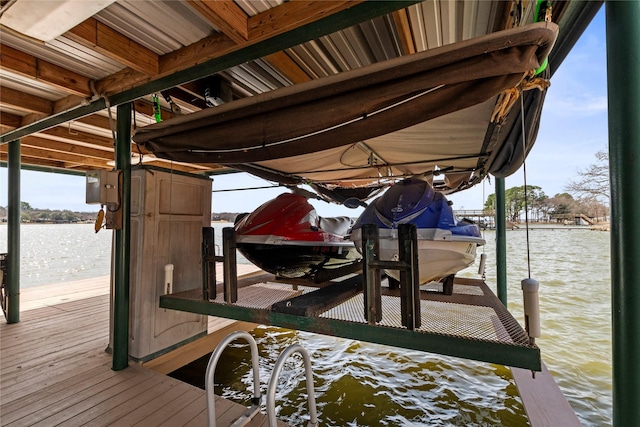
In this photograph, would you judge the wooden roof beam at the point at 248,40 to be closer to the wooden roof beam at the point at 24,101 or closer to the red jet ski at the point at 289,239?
the wooden roof beam at the point at 24,101

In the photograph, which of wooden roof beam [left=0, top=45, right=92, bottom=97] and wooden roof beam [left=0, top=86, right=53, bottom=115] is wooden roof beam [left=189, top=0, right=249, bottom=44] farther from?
wooden roof beam [left=0, top=86, right=53, bottom=115]

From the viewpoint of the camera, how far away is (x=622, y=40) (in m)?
1.23

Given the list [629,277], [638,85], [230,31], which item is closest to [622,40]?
[638,85]

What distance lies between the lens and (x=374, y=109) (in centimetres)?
162

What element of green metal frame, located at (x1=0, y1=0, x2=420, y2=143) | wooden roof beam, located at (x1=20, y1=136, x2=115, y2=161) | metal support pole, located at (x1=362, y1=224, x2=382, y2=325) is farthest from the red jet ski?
wooden roof beam, located at (x1=20, y1=136, x2=115, y2=161)

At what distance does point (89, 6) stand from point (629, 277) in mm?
2940

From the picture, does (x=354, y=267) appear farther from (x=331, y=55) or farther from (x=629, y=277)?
(x=629, y=277)

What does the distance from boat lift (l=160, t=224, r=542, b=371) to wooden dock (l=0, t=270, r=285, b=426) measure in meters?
0.68

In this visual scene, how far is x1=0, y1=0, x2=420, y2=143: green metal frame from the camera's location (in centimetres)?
164

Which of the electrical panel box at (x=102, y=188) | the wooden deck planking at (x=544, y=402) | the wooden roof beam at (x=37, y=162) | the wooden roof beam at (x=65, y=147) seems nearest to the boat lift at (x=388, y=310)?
the wooden deck planking at (x=544, y=402)

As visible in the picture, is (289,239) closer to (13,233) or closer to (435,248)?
(435,248)

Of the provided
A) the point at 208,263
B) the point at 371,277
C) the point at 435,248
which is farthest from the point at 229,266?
the point at 435,248

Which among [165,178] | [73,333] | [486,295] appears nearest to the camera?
[486,295]

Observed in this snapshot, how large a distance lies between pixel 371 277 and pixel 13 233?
504 cm
